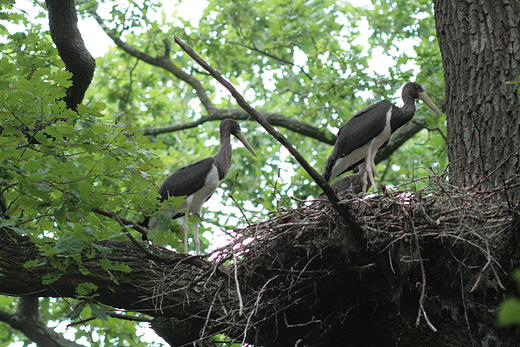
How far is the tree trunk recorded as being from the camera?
454 cm

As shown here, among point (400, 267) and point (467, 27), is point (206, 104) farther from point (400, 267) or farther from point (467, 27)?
point (400, 267)

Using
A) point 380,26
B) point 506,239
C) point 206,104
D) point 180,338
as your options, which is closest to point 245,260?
point 180,338

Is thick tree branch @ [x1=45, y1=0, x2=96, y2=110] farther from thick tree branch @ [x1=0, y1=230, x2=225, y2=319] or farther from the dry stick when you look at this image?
the dry stick

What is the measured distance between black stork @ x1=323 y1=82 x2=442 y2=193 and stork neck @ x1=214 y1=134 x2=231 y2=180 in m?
1.24

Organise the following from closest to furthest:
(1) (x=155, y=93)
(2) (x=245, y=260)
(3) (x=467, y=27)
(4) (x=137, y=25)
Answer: (2) (x=245, y=260) < (3) (x=467, y=27) < (4) (x=137, y=25) < (1) (x=155, y=93)

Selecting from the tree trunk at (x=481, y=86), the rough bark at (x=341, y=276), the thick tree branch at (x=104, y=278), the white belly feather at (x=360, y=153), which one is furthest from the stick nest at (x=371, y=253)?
the white belly feather at (x=360, y=153)

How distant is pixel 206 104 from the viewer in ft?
35.9

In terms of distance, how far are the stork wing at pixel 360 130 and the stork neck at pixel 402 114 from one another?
0.20m

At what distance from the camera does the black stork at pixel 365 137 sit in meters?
6.44

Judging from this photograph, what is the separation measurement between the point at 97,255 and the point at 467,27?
324cm

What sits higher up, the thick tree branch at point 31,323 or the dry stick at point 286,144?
the thick tree branch at point 31,323

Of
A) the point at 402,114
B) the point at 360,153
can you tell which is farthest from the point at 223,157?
the point at 402,114

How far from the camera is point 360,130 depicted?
643cm

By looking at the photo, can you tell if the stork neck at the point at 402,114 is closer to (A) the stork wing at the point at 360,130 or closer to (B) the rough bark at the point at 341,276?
(A) the stork wing at the point at 360,130
